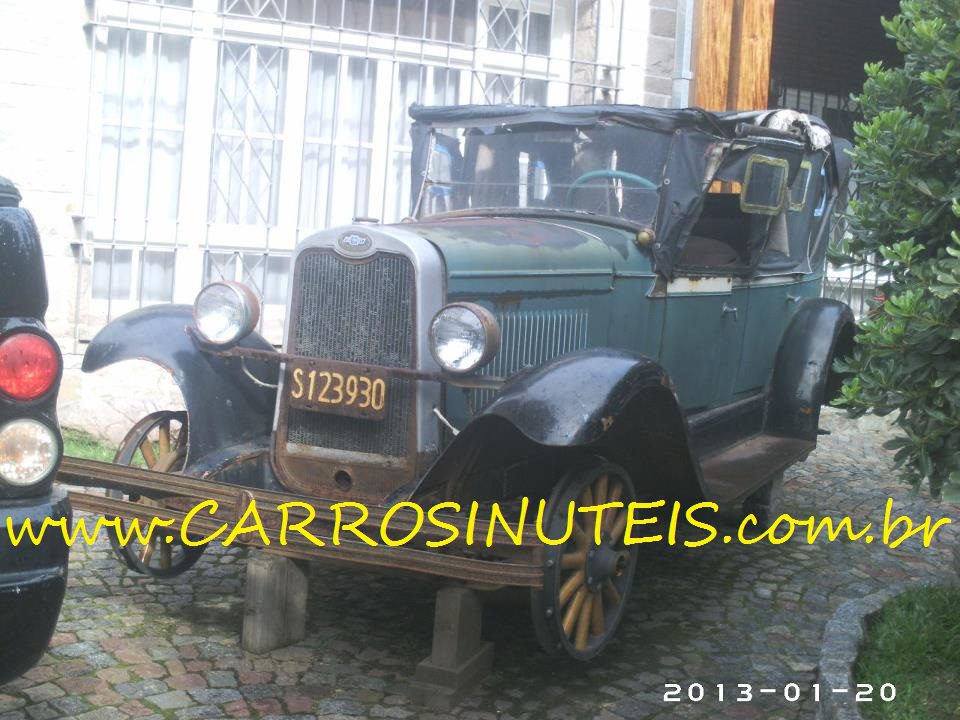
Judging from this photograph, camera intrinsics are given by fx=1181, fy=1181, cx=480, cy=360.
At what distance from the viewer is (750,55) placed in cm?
923

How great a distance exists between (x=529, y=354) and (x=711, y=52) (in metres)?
5.31

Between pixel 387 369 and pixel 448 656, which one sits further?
pixel 387 369

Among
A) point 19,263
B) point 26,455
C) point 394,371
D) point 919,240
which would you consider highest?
point 919,240

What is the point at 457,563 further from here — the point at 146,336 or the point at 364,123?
the point at 364,123

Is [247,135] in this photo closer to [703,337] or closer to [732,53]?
[703,337]

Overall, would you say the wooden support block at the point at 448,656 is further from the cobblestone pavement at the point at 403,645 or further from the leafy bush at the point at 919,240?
the leafy bush at the point at 919,240

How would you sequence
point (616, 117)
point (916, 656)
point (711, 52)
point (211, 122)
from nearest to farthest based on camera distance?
point (916, 656) < point (616, 117) < point (211, 122) < point (711, 52)

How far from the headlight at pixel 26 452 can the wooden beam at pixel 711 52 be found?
23.3 feet

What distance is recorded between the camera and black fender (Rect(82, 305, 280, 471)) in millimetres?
4656

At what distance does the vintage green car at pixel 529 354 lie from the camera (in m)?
3.98

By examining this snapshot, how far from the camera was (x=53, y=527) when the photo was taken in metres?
2.88

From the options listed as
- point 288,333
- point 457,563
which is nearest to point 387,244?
point 288,333

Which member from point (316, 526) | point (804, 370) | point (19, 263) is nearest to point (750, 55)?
point (804, 370)

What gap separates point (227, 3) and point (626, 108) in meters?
3.31
